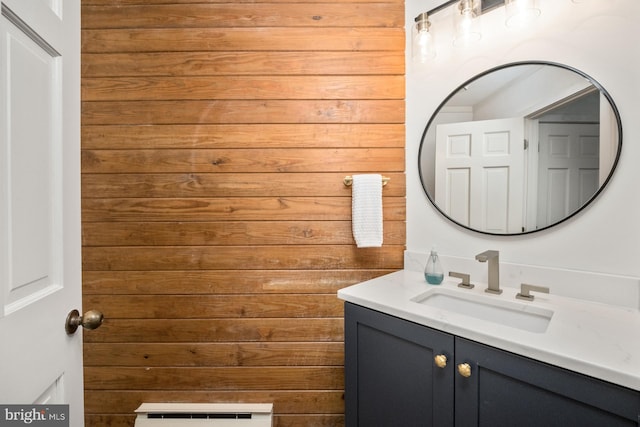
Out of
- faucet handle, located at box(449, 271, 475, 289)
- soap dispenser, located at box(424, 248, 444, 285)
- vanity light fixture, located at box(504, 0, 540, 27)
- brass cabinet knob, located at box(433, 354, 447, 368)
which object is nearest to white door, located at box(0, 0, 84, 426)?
brass cabinet knob, located at box(433, 354, 447, 368)

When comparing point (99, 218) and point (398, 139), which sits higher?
point (398, 139)

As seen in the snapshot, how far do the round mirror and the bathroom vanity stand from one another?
0.33 meters

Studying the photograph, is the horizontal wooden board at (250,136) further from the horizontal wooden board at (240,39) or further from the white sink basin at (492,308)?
the white sink basin at (492,308)

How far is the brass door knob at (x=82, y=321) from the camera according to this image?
2.19 feet

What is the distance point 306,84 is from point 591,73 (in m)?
1.08

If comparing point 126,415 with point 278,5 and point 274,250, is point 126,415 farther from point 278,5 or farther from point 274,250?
point 278,5

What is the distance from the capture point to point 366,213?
4.16ft

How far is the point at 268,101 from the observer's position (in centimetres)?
132

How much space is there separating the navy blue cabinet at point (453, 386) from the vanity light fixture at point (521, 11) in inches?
46.8

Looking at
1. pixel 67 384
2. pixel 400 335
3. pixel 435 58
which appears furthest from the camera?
pixel 435 58

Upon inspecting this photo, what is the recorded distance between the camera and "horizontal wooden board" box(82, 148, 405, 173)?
51.9 inches

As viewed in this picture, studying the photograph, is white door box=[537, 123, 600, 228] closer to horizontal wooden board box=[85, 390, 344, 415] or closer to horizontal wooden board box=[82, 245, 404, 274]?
horizontal wooden board box=[82, 245, 404, 274]

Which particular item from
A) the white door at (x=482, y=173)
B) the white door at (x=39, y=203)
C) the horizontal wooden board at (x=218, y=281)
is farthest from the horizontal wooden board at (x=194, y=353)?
the white door at (x=482, y=173)

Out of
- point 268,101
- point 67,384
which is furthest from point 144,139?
point 67,384
